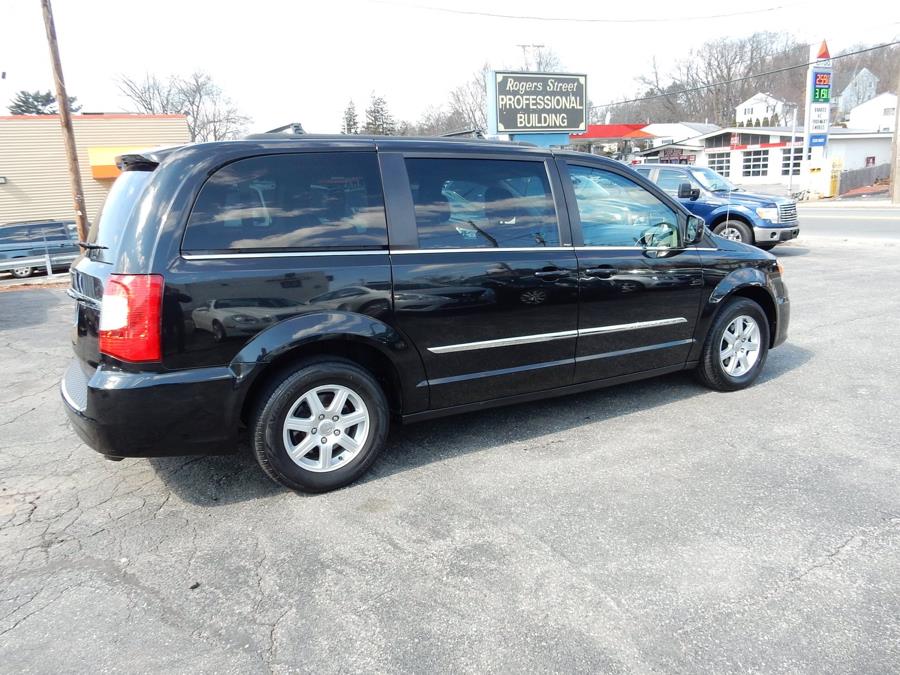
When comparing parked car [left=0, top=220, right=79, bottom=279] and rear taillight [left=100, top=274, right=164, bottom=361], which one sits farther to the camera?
parked car [left=0, top=220, right=79, bottom=279]

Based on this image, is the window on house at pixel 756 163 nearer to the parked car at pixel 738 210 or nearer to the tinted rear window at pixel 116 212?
the parked car at pixel 738 210

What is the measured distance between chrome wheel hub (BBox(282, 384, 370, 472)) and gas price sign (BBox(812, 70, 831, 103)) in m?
27.6

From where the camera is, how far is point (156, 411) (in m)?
2.99

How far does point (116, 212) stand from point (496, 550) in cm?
259

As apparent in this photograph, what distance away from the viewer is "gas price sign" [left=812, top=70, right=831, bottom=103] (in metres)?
24.4

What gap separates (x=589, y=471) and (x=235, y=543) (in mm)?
1973

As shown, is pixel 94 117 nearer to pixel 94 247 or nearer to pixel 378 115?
pixel 94 247

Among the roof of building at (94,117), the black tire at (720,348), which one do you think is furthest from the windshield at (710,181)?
the roof of building at (94,117)

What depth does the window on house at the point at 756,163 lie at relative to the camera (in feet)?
160

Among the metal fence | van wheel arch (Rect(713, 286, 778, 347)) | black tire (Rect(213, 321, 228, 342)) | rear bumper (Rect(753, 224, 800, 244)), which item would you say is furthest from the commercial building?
black tire (Rect(213, 321, 228, 342))

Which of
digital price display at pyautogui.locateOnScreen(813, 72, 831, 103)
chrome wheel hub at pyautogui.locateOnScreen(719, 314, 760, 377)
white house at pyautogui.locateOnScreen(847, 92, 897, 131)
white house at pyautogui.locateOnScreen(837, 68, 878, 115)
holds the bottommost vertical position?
chrome wheel hub at pyautogui.locateOnScreen(719, 314, 760, 377)

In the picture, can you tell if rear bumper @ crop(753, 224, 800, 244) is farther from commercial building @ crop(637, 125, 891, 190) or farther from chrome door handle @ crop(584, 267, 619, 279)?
commercial building @ crop(637, 125, 891, 190)

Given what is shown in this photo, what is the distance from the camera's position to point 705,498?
330cm

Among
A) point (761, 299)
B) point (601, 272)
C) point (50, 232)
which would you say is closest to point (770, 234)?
point (761, 299)
